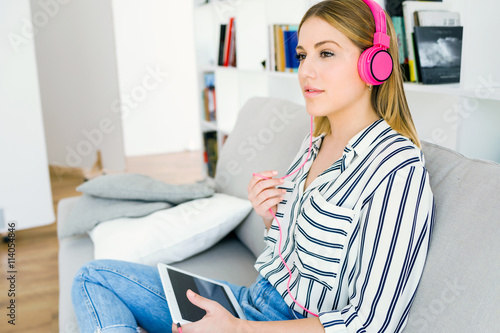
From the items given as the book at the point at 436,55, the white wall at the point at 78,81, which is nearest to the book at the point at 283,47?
the book at the point at 436,55

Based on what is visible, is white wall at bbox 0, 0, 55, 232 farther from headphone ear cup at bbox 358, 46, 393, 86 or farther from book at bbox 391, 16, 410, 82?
headphone ear cup at bbox 358, 46, 393, 86

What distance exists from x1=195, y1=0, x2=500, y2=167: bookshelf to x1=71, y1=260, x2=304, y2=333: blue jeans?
669mm

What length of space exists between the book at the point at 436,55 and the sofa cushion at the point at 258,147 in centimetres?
38

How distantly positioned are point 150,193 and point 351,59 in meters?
1.04

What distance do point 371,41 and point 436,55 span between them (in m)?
0.55

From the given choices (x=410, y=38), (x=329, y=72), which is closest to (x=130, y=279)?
(x=329, y=72)

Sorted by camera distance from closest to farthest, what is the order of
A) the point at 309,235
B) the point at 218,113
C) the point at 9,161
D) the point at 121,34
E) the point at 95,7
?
the point at 309,235 → the point at 9,161 → the point at 218,113 → the point at 95,7 → the point at 121,34

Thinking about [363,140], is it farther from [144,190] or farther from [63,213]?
[63,213]

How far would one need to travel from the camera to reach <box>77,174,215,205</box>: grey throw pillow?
1783 mm

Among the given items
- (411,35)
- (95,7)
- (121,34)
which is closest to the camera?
(411,35)

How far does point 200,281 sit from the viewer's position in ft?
4.05

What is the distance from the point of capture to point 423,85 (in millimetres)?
1398

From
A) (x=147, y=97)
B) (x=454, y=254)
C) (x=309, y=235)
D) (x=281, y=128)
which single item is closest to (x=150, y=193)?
(x=281, y=128)

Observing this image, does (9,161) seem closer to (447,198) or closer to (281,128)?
(281,128)
